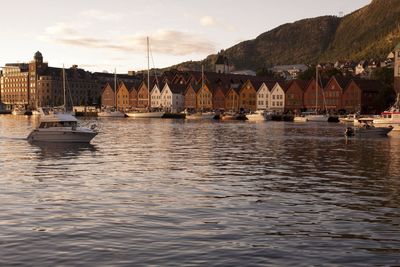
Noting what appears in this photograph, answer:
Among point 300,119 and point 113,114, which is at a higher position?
point 113,114

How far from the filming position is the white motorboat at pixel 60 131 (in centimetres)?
5722

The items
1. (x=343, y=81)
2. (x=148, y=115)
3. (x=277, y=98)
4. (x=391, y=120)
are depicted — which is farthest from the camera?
(x=277, y=98)

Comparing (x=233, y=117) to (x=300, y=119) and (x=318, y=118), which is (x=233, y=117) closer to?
(x=300, y=119)

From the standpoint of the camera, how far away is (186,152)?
1964 inches

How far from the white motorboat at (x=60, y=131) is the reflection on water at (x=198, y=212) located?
15891mm

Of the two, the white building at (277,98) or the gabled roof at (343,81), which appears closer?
the gabled roof at (343,81)

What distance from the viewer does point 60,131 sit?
57.2 metres

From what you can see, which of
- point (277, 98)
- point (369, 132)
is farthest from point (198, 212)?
point (277, 98)

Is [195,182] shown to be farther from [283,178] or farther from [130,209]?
[130,209]

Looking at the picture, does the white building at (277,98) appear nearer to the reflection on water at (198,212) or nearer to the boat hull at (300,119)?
the boat hull at (300,119)

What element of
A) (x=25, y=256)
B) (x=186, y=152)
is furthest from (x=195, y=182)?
→ (x=186, y=152)

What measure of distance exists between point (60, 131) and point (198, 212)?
3886 cm

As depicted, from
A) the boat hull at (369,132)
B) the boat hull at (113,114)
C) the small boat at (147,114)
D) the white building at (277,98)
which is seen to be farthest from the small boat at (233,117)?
the boat hull at (369,132)

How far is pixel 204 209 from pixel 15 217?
7.29 meters
